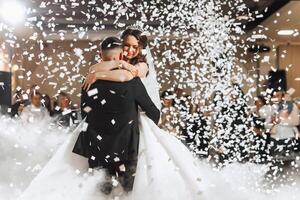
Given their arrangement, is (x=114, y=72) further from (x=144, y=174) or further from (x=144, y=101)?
(x=144, y=174)

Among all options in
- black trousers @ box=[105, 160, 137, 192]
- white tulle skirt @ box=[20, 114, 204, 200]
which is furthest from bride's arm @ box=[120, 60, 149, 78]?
black trousers @ box=[105, 160, 137, 192]

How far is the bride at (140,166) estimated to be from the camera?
148 cm

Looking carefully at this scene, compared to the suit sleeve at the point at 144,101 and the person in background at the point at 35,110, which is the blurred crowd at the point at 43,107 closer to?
the person in background at the point at 35,110

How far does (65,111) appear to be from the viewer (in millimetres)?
1585

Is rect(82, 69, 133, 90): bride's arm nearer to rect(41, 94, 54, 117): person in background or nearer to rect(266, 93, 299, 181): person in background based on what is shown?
rect(41, 94, 54, 117): person in background

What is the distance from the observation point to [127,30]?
154cm

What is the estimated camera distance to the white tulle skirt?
147 cm

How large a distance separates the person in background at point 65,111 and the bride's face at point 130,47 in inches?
7.6

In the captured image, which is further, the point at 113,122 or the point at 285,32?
the point at 285,32

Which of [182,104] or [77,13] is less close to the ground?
[77,13]

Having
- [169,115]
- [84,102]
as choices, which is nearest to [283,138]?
[169,115]

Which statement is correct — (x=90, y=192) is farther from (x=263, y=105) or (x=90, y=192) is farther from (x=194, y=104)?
(x=263, y=105)

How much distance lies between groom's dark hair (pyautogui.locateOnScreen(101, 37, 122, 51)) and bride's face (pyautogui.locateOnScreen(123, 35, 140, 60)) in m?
0.02

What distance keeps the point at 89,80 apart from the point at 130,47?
0.42 ft
